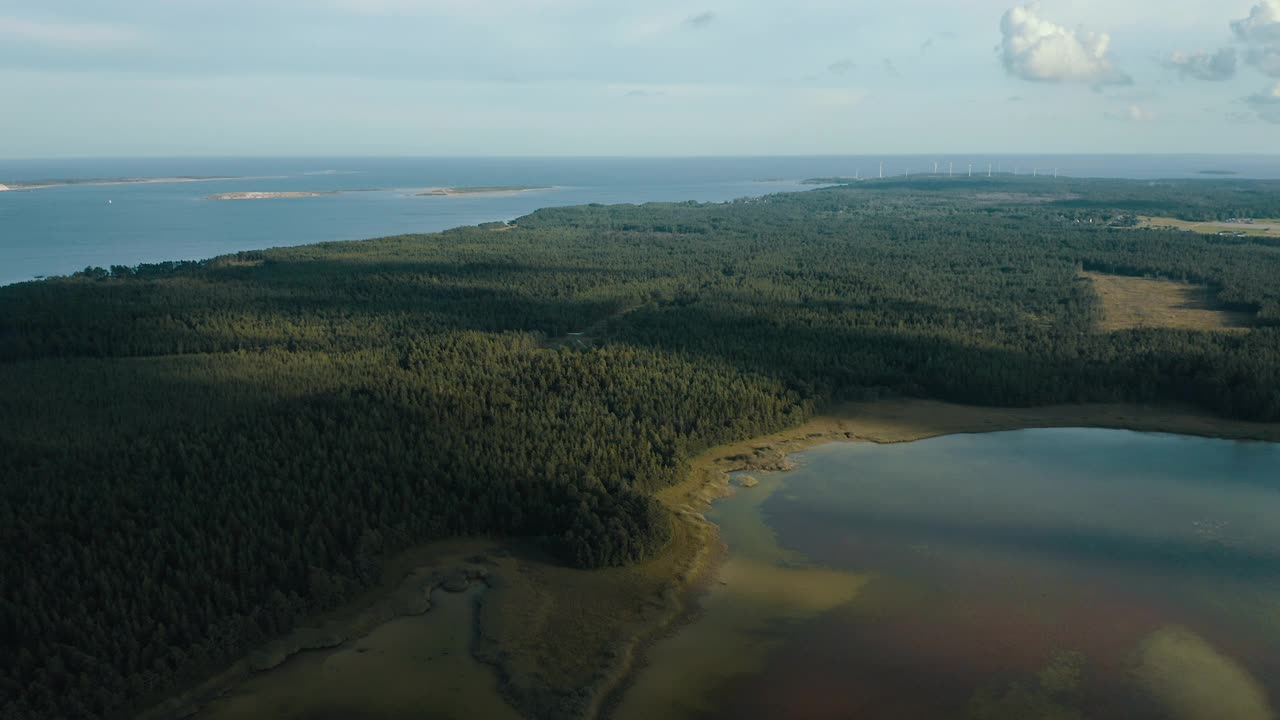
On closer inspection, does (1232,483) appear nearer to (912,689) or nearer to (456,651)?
(912,689)

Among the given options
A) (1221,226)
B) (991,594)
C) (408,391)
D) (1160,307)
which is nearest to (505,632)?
(991,594)

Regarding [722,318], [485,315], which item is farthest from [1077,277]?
[485,315]

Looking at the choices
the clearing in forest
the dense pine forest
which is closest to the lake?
the dense pine forest

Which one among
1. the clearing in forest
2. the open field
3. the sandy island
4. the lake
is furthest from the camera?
the open field

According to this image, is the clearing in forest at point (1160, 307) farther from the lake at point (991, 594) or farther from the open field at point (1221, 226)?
the open field at point (1221, 226)

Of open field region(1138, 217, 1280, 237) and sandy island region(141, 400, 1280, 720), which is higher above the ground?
open field region(1138, 217, 1280, 237)

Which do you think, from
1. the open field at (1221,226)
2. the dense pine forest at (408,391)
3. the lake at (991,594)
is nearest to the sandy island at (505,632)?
the dense pine forest at (408,391)

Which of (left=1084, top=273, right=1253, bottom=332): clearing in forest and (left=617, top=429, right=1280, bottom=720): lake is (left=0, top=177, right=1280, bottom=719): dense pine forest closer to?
(left=1084, top=273, right=1253, bottom=332): clearing in forest
